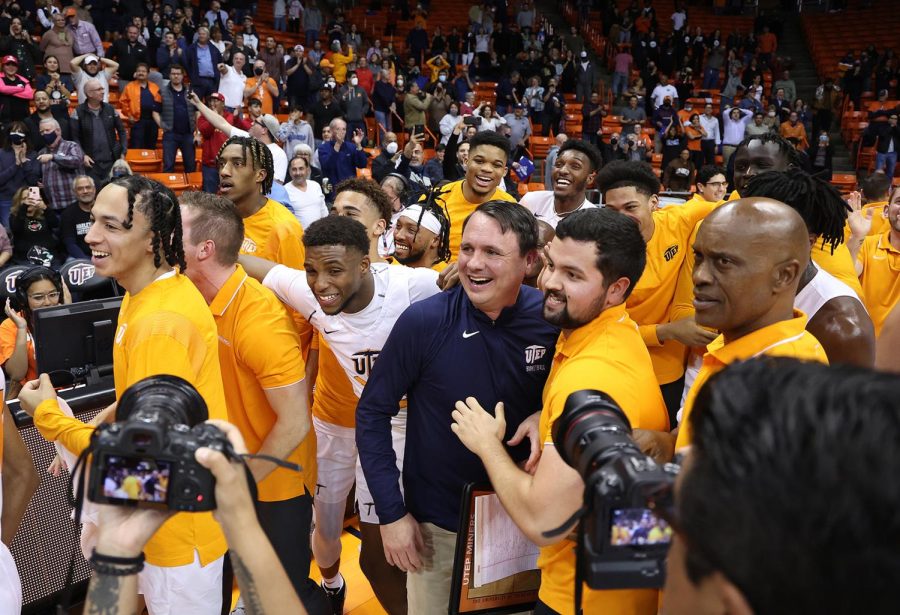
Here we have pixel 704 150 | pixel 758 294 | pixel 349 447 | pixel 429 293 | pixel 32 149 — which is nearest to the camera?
pixel 758 294

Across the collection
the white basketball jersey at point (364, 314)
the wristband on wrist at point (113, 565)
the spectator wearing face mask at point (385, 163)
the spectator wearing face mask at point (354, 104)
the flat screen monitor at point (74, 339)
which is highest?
the wristband on wrist at point (113, 565)

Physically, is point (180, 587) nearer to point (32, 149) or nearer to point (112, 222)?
point (112, 222)

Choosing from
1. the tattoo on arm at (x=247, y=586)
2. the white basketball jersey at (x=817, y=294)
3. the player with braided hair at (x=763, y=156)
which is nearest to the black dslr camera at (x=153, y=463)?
the tattoo on arm at (x=247, y=586)

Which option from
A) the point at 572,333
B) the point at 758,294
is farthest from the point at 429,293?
the point at 758,294

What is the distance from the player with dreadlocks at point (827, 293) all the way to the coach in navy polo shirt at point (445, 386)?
0.94 metres

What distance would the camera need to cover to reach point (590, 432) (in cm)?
153

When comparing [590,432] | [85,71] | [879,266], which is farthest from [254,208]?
[85,71]

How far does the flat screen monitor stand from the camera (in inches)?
134

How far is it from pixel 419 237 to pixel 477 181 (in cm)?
103

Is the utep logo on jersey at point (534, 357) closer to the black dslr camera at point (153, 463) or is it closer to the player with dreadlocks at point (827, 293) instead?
the player with dreadlocks at point (827, 293)

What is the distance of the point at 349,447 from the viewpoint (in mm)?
3562

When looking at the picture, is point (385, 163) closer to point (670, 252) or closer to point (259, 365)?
point (670, 252)

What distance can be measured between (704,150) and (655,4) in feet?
36.0

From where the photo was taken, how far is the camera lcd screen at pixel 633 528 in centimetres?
126
